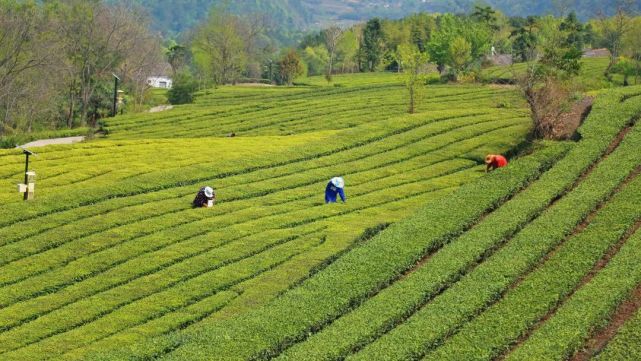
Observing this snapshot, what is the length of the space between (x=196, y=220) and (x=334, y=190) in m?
6.01

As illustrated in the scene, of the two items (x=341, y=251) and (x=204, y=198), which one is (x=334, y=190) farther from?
(x=341, y=251)

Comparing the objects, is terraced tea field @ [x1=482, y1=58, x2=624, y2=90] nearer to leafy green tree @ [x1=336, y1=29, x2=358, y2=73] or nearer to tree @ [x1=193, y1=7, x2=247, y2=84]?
leafy green tree @ [x1=336, y1=29, x2=358, y2=73]

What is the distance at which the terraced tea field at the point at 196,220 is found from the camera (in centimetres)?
2344

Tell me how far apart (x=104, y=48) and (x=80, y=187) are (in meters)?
44.7

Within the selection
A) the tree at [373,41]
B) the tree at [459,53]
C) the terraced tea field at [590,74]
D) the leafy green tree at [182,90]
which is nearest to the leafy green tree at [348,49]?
the tree at [373,41]

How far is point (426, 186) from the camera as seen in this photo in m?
35.7

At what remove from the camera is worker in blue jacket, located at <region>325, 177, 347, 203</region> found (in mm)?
33031

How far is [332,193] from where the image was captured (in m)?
33.5

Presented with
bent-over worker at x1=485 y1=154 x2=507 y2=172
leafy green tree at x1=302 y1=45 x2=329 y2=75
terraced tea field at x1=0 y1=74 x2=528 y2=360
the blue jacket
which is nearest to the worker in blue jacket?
the blue jacket

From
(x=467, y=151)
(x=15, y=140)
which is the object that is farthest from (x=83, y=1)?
(x=467, y=151)

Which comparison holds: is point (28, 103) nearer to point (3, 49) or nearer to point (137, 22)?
point (3, 49)

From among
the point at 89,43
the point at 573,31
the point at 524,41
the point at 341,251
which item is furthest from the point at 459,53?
the point at 341,251

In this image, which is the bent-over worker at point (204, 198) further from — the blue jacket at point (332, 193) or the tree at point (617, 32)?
the tree at point (617, 32)

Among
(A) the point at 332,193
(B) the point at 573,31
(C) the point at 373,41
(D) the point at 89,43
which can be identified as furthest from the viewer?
(C) the point at 373,41
